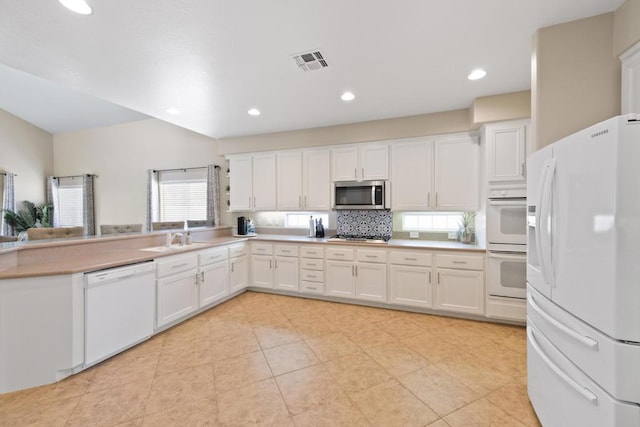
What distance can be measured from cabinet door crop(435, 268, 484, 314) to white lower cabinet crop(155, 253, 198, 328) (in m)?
3.01

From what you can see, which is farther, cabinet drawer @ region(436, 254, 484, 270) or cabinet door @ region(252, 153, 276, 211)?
cabinet door @ region(252, 153, 276, 211)

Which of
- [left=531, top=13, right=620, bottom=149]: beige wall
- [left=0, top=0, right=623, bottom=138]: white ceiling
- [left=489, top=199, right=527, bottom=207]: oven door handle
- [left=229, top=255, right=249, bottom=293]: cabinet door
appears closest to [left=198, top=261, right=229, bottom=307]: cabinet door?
[left=229, top=255, right=249, bottom=293]: cabinet door

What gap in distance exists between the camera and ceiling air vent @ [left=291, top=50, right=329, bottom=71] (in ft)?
7.43

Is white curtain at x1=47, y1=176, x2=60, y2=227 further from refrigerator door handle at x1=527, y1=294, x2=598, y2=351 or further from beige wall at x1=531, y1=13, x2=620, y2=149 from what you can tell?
beige wall at x1=531, y1=13, x2=620, y2=149

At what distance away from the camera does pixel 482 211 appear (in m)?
3.33

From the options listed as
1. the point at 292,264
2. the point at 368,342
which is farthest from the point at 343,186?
the point at 368,342

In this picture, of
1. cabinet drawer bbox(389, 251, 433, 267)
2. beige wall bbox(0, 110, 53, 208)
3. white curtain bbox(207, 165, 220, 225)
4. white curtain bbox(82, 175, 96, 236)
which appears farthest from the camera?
white curtain bbox(82, 175, 96, 236)

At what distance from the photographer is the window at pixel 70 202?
20.7 feet

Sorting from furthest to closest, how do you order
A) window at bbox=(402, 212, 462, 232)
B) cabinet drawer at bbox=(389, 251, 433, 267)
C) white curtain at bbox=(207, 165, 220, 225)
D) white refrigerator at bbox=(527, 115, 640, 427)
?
white curtain at bbox=(207, 165, 220, 225)
window at bbox=(402, 212, 462, 232)
cabinet drawer at bbox=(389, 251, 433, 267)
white refrigerator at bbox=(527, 115, 640, 427)

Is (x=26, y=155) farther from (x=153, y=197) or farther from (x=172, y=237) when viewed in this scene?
(x=172, y=237)

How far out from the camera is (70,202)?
6.41 m

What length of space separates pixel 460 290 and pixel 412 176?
1.57 metres

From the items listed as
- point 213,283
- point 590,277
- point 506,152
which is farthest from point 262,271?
point 590,277

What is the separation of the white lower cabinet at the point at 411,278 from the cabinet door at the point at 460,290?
0.41ft
